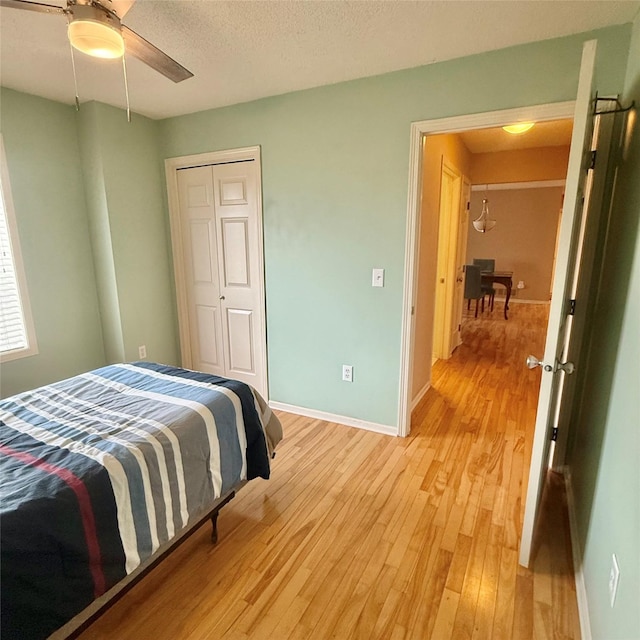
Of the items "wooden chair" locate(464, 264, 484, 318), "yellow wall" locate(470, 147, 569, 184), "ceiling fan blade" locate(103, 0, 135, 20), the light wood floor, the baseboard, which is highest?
"yellow wall" locate(470, 147, 569, 184)

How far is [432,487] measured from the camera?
7.05 ft

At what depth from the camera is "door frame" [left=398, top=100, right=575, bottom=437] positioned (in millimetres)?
1985

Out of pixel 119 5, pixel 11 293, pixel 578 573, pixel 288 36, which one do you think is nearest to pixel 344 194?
pixel 288 36

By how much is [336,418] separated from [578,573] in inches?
66.3

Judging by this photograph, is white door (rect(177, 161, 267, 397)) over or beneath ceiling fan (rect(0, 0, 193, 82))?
beneath

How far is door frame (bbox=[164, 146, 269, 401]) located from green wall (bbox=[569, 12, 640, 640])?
2.18 m

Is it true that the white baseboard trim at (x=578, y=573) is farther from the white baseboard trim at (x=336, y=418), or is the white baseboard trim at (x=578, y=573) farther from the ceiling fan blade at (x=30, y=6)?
the ceiling fan blade at (x=30, y=6)

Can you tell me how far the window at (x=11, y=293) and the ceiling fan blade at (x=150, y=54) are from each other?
1.61 meters

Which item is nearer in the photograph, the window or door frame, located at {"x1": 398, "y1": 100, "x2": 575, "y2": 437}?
door frame, located at {"x1": 398, "y1": 100, "x2": 575, "y2": 437}

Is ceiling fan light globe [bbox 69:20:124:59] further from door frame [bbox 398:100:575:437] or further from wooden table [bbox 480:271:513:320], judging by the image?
wooden table [bbox 480:271:513:320]

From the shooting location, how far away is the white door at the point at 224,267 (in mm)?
2988

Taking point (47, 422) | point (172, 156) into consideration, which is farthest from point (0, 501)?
point (172, 156)

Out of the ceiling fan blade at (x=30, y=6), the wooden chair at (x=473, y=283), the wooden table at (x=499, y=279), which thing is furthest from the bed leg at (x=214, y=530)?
the wooden table at (x=499, y=279)

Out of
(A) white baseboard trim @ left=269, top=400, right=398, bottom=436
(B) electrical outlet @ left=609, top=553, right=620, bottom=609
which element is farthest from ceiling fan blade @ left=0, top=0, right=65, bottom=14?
(A) white baseboard trim @ left=269, top=400, right=398, bottom=436
